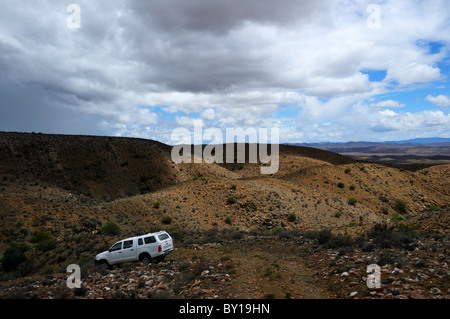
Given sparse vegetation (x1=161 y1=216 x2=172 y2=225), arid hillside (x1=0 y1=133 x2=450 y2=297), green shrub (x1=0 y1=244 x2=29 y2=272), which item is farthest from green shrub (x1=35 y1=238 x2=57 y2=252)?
sparse vegetation (x1=161 y1=216 x2=172 y2=225)

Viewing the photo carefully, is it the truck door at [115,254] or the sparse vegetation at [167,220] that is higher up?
the truck door at [115,254]

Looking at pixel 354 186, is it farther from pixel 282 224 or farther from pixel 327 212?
pixel 282 224

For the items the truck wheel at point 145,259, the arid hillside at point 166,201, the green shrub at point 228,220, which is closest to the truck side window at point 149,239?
the truck wheel at point 145,259

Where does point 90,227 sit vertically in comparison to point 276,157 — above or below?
below

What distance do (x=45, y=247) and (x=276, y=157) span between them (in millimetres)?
71873

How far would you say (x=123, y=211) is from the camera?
3288 cm

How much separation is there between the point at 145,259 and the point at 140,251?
517 millimetres

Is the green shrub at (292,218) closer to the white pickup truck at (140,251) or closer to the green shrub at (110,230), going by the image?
the green shrub at (110,230)

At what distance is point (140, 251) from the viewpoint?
15.4 m

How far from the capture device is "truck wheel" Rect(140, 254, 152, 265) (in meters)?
15.2

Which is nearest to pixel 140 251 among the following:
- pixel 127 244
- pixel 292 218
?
pixel 127 244

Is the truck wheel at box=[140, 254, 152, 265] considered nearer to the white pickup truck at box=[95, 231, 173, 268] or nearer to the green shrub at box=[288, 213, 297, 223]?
the white pickup truck at box=[95, 231, 173, 268]

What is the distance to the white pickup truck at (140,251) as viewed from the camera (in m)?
15.2
